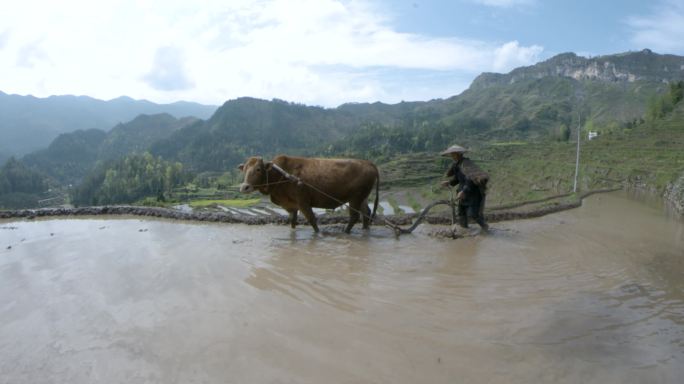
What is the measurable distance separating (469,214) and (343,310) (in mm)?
4722

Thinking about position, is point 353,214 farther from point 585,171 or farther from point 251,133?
point 251,133

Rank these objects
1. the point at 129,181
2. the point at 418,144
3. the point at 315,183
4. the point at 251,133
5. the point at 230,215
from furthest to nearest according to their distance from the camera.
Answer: the point at 251,133 → the point at 418,144 → the point at 129,181 → the point at 230,215 → the point at 315,183

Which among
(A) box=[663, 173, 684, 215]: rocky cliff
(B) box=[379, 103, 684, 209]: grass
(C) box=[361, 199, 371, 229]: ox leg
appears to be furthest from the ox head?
(B) box=[379, 103, 684, 209]: grass

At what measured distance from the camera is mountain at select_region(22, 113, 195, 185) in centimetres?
12206

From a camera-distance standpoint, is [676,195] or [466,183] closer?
[466,183]

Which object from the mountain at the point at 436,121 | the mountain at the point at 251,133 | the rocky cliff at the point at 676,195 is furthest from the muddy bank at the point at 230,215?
the mountain at the point at 251,133

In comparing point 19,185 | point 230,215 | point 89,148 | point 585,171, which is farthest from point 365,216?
point 89,148

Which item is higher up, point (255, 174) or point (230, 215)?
point (255, 174)

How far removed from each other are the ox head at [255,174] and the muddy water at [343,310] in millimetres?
1040

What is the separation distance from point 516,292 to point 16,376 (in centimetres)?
495

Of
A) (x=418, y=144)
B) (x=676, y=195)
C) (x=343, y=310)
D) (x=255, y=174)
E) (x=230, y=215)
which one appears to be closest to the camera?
(x=343, y=310)

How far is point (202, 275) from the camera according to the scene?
213 inches

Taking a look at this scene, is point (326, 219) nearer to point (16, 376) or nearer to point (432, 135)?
point (16, 376)

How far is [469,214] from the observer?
8.14 m
